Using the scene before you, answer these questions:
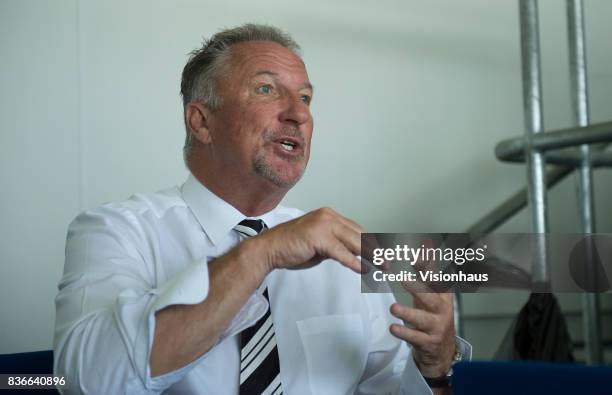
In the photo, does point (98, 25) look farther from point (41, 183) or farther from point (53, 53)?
point (41, 183)

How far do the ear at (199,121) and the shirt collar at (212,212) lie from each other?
0.13 m

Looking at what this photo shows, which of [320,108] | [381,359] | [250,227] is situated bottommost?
[381,359]

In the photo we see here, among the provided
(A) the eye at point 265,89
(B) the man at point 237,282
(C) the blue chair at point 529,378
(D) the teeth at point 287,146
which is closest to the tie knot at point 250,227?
(B) the man at point 237,282

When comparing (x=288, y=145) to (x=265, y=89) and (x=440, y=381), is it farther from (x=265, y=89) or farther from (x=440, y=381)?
Answer: (x=440, y=381)

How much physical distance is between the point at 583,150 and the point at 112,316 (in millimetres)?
1440

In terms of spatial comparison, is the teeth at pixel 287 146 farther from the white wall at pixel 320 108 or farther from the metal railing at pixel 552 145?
the white wall at pixel 320 108

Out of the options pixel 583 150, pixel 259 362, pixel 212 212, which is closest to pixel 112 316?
pixel 259 362

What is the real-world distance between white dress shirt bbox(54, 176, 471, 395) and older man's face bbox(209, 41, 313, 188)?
99mm

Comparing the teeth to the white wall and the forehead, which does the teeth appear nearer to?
the forehead

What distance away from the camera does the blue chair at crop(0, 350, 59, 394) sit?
0.98 m

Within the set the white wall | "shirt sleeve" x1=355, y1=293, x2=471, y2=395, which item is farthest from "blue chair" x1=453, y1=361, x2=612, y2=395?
the white wall

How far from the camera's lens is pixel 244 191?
1.21 m

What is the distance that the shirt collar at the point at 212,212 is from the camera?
44.2 inches

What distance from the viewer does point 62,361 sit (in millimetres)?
817
